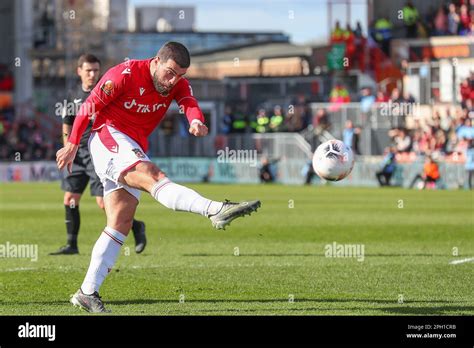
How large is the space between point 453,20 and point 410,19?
9.37ft

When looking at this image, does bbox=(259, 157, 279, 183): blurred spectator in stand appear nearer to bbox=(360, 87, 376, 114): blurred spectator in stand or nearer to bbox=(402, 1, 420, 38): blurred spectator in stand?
bbox=(360, 87, 376, 114): blurred spectator in stand

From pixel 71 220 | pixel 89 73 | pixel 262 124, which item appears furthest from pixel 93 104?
pixel 262 124

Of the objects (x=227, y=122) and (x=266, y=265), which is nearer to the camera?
(x=266, y=265)

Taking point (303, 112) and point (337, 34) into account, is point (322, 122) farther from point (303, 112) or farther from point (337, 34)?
point (337, 34)

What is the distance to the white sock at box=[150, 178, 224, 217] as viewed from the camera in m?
9.31

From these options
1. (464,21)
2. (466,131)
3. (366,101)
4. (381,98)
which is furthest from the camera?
(464,21)

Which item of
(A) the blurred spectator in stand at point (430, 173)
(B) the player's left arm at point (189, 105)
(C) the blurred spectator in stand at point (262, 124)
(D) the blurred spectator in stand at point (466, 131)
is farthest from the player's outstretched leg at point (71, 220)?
(C) the blurred spectator in stand at point (262, 124)

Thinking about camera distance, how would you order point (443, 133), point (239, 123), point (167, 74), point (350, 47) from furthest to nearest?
point (350, 47) → point (239, 123) → point (443, 133) → point (167, 74)

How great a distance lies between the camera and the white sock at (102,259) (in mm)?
9977

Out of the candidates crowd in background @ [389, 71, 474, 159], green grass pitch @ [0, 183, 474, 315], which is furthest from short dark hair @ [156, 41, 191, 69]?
crowd in background @ [389, 71, 474, 159]

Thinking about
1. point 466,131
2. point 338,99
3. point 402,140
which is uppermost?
point 338,99

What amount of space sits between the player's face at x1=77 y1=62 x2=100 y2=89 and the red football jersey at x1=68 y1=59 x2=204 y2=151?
399 centimetres

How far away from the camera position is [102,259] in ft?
32.8

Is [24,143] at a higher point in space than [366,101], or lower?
lower
